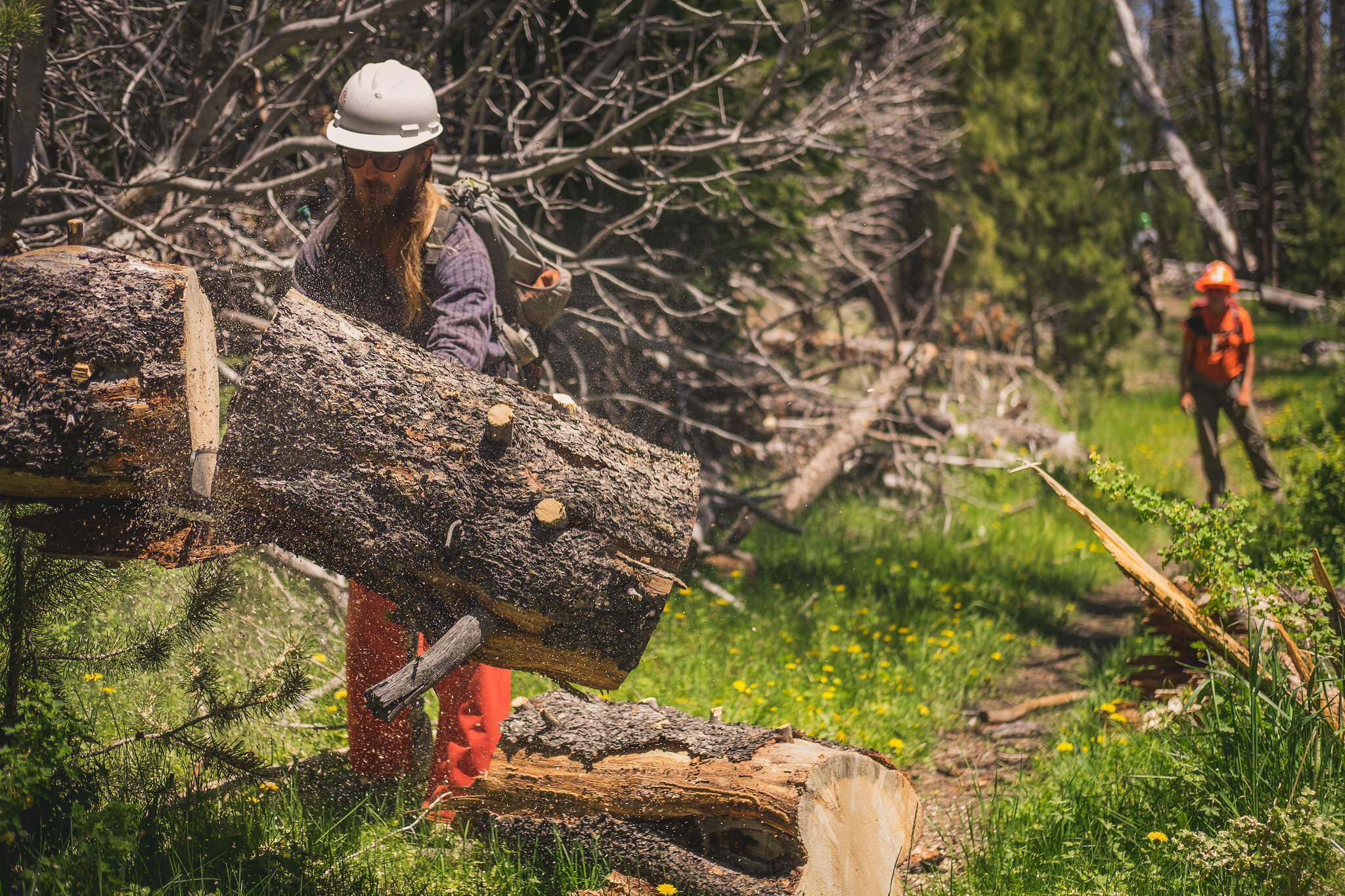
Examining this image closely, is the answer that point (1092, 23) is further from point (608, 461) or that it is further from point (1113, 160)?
point (608, 461)

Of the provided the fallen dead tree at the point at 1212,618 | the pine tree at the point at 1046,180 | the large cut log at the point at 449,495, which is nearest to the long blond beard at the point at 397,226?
the large cut log at the point at 449,495

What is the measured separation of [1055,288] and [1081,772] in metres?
9.97

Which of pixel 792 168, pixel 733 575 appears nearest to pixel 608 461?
pixel 733 575

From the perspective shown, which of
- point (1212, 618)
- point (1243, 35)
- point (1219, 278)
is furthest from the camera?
point (1243, 35)

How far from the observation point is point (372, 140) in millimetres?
2918

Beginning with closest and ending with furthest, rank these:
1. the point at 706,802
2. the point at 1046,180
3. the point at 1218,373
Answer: the point at 706,802 → the point at 1218,373 → the point at 1046,180

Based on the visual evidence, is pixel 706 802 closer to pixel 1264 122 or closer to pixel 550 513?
pixel 550 513

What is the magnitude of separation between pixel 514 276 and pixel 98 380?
1.38m

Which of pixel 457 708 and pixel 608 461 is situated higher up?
pixel 608 461

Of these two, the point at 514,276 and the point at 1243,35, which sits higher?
the point at 1243,35

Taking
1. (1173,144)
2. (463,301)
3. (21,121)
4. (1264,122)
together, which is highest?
(1264,122)

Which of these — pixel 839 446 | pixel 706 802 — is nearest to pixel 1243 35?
pixel 839 446

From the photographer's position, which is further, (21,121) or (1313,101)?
(1313,101)

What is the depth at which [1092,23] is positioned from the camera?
11805 millimetres
